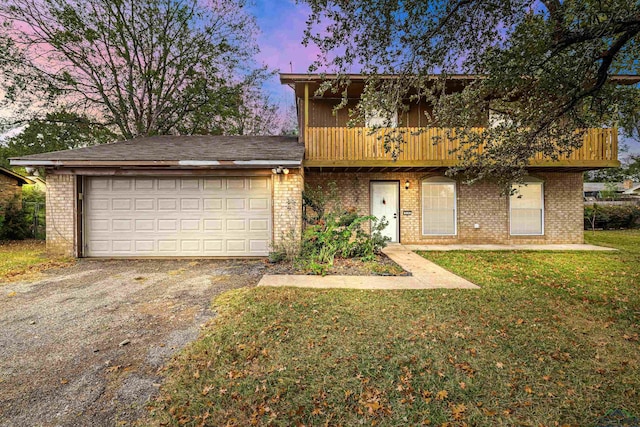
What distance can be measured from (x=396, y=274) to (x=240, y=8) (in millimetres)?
16936

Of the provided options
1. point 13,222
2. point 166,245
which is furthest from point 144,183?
point 13,222

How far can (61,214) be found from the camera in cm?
764

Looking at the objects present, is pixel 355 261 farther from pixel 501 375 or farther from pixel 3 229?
pixel 3 229

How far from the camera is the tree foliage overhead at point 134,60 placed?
1338cm

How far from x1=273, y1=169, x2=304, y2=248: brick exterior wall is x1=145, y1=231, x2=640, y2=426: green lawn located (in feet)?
10.2

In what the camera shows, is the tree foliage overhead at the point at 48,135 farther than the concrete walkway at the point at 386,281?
Yes

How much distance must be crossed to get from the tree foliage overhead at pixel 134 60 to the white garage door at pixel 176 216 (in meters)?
10.0

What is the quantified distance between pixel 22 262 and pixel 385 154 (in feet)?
32.5

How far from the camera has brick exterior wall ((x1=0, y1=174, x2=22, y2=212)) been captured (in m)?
11.3

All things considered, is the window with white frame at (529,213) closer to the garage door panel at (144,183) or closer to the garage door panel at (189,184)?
the garage door panel at (189,184)

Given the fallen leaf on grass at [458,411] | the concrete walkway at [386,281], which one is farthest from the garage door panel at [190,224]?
the fallen leaf on grass at [458,411]

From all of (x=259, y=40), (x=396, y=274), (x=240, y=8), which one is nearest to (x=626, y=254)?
(x=396, y=274)

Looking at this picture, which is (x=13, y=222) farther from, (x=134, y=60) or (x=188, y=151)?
(x=134, y=60)

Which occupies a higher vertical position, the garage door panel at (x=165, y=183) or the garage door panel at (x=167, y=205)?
the garage door panel at (x=165, y=183)
